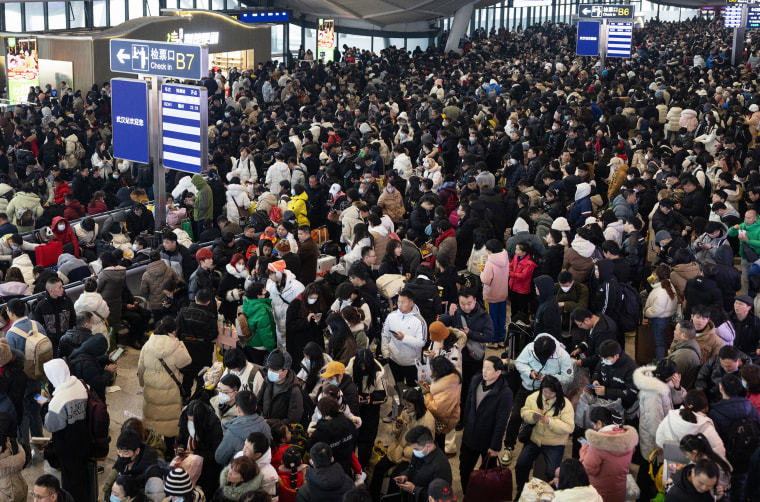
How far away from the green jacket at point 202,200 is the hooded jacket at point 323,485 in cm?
743

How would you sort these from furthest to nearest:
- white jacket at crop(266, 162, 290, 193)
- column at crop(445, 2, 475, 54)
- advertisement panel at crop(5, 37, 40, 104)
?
column at crop(445, 2, 475, 54) < advertisement panel at crop(5, 37, 40, 104) < white jacket at crop(266, 162, 290, 193)

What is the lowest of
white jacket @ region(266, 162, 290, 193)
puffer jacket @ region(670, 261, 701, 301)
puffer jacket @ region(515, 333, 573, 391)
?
puffer jacket @ region(515, 333, 573, 391)

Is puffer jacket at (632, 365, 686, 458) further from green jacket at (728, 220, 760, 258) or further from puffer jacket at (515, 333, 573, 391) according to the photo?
green jacket at (728, 220, 760, 258)

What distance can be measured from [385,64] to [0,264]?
65.7 ft

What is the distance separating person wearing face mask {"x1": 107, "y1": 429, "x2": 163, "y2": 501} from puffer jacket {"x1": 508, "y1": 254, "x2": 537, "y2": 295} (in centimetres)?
501

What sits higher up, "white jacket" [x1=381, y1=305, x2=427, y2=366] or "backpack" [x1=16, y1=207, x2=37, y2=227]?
"backpack" [x1=16, y1=207, x2=37, y2=227]

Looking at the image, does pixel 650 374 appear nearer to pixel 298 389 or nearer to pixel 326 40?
pixel 298 389

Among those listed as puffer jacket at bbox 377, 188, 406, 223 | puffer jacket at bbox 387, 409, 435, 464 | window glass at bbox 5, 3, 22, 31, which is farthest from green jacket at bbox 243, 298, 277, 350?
window glass at bbox 5, 3, 22, 31

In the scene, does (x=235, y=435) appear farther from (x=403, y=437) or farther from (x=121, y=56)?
(x=121, y=56)

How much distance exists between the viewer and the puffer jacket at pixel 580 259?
9250 millimetres

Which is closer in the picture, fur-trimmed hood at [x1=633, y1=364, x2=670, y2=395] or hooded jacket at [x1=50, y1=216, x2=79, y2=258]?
fur-trimmed hood at [x1=633, y1=364, x2=670, y2=395]

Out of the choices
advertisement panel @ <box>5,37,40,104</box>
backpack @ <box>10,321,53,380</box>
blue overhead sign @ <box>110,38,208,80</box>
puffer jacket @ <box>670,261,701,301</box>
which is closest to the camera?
backpack @ <box>10,321,53,380</box>

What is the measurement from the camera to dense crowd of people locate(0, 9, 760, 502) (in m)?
5.89

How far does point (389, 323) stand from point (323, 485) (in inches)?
99.4
